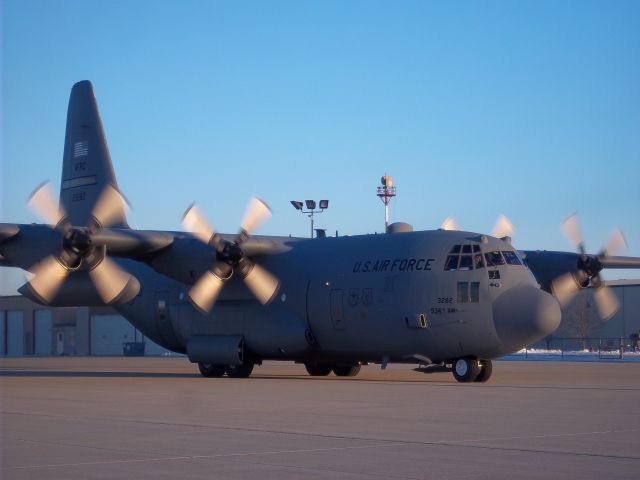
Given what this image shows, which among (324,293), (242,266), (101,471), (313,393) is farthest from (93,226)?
(101,471)

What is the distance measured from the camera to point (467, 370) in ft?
86.0

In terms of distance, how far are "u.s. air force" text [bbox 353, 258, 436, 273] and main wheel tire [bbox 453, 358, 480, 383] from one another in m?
2.68

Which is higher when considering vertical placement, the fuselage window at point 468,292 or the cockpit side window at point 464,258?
the cockpit side window at point 464,258

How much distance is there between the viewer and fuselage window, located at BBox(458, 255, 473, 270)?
26172 millimetres

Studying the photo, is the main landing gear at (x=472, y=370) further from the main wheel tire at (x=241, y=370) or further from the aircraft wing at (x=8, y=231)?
the aircraft wing at (x=8, y=231)

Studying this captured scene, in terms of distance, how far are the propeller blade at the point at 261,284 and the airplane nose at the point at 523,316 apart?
7435 millimetres

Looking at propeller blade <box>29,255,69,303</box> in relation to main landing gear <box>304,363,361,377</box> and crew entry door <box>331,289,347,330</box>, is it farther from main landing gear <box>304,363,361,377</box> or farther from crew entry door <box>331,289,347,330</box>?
main landing gear <box>304,363,361,377</box>

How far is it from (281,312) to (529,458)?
19639mm

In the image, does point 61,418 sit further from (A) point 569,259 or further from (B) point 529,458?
(A) point 569,259

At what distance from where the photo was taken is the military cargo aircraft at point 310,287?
26.0m

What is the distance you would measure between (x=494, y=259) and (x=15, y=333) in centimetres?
6487

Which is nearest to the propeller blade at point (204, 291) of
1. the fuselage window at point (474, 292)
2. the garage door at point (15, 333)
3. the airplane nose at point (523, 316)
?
the fuselage window at point (474, 292)

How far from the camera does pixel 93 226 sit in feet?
93.1

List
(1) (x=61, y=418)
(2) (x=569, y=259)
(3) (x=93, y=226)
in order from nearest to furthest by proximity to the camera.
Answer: (1) (x=61, y=418), (3) (x=93, y=226), (2) (x=569, y=259)
